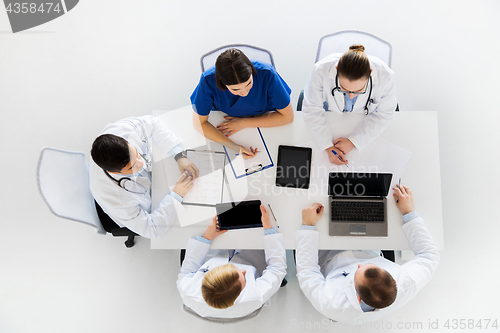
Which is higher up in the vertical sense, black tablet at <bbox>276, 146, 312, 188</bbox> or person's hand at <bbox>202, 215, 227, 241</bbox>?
black tablet at <bbox>276, 146, 312, 188</bbox>

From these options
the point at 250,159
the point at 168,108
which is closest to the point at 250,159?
the point at 250,159

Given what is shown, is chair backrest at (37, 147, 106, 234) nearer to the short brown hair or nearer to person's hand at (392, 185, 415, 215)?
the short brown hair

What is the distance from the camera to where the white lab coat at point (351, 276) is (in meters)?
1.38

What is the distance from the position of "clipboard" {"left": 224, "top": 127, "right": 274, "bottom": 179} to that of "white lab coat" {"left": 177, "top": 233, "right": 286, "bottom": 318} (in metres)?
0.36

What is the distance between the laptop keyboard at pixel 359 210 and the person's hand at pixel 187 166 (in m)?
0.72

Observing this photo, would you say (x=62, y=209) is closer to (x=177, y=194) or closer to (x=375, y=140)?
(x=177, y=194)

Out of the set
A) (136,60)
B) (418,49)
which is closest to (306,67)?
(418,49)

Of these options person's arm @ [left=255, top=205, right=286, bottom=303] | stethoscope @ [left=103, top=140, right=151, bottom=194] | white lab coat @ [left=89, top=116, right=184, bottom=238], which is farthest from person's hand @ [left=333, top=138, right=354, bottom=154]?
stethoscope @ [left=103, top=140, right=151, bottom=194]

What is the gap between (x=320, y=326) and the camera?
2.09m

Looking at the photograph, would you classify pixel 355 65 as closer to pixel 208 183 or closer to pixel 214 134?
pixel 214 134

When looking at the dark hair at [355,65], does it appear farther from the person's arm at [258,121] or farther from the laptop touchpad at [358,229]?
the laptop touchpad at [358,229]

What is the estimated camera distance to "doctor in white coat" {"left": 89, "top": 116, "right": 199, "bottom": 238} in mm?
1397

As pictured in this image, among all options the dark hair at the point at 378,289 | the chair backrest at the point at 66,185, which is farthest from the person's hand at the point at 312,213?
the chair backrest at the point at 66,185

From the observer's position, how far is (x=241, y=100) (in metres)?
1.51
